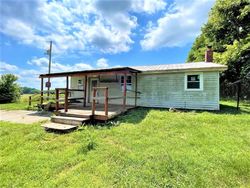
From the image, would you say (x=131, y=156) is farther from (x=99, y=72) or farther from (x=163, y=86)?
(x=163, y=86)

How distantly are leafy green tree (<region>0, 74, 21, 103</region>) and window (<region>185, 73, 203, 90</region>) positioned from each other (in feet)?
66.5

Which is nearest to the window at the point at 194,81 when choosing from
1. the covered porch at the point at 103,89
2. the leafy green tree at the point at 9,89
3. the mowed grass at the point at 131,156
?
the covered porch at the point at 103,89

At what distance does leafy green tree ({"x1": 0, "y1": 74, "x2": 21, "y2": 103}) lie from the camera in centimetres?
2048

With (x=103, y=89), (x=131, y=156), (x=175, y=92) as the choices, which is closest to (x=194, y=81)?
(x=175, y=92)

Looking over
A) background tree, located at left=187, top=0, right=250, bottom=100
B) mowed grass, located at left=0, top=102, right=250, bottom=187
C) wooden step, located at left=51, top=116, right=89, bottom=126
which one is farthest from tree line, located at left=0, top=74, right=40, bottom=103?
background tree, located at left=187, top=0, right=250, bottom=100

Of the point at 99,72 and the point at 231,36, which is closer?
the point at 99,72

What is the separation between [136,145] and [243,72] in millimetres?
17952

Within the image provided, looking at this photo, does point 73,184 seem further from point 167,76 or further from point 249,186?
point 167,76

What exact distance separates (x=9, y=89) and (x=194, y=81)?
21002mm

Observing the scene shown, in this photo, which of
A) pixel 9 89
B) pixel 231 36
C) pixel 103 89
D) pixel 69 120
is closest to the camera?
pixel 69 120

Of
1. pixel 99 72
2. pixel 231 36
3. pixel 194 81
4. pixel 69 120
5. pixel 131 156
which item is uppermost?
pixel 231 36

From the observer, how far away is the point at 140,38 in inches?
771

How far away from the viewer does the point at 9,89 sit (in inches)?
829

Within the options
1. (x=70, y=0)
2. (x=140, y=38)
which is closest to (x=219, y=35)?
(x=140, y=38)
